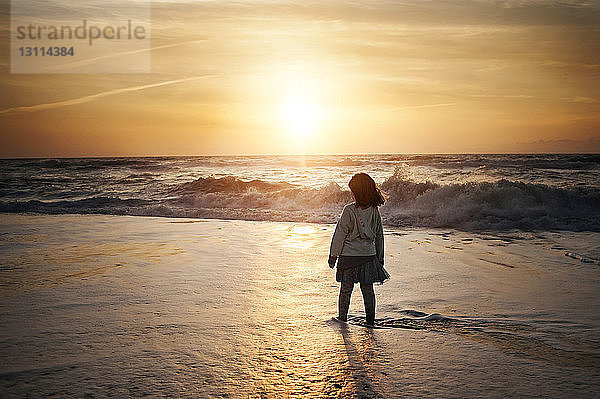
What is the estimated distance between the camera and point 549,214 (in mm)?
14766

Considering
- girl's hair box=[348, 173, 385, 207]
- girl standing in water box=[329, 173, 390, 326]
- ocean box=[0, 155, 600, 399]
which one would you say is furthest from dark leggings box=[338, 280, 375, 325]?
girl's hair box=[348, 173, 385, 207]

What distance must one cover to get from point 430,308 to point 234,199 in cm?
1575

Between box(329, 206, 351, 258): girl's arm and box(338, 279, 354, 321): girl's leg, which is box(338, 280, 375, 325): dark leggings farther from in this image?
box(329, 206, 351, 258): girl's arm

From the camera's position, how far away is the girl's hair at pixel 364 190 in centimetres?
489

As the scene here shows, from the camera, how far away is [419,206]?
1711 centimetres

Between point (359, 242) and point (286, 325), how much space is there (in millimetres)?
1166

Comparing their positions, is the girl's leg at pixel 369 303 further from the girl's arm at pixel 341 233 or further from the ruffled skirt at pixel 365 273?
the girl's arm at pixel 341 233

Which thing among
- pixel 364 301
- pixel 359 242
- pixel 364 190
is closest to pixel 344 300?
pixel 364 301

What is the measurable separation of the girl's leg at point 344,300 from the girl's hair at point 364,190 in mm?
864

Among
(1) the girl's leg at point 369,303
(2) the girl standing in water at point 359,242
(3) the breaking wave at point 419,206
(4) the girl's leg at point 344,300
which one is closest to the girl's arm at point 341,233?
(2) the girl standing in water at point 359,242

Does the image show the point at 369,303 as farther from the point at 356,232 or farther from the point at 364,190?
the point at 364,190

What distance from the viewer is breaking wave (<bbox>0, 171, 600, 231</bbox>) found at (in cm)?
1398

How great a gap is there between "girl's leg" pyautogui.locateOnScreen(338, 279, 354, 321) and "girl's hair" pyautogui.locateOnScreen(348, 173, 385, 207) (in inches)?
34.0

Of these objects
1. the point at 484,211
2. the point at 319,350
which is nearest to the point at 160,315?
the point at 319,350
